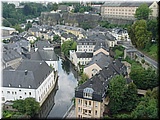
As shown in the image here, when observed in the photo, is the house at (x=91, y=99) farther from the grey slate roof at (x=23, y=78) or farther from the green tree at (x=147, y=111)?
the grey slate roof at (x=23, y=78)

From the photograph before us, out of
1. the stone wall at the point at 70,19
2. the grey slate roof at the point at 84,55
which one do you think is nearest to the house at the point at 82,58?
the grey slate roof at the point at 84,55

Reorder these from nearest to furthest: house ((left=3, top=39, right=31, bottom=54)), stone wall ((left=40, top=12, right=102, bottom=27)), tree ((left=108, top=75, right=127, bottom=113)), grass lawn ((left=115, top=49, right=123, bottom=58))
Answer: tree ((left=108, top=75, right=127, bottom=113)) → grass lawn ((left=115, top=49, right=123, bottom=58)) → house ((left=3, top=39, right=31, bottom=54)) → stone wall ((left=40, top=12, right=102, bottom=27))

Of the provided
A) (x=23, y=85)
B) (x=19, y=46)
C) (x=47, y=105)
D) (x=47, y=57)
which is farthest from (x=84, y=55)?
(x=23, y=85)

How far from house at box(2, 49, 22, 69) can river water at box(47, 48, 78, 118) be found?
9.35 feet

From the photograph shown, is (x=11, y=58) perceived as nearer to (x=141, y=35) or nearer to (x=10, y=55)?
(x=10, y=55)

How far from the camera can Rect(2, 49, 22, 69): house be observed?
14509 millimetres

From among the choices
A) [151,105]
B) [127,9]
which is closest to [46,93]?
[151,105]

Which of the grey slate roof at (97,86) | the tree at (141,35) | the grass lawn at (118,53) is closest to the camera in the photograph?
the grey slate roof at (97,86)

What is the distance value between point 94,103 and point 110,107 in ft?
2.51

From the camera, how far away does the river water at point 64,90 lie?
10.9m

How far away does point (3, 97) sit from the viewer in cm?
1072

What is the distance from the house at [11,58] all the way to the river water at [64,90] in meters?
2.85

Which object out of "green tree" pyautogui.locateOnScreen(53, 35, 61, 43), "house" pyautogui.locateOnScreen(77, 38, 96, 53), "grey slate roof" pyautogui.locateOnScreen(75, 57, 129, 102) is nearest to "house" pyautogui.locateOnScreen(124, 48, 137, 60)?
"house" pyautogui.locateOnScreen(77, 38, 96, 53)

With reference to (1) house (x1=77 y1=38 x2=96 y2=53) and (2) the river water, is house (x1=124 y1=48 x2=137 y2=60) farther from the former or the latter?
(2) the river water
